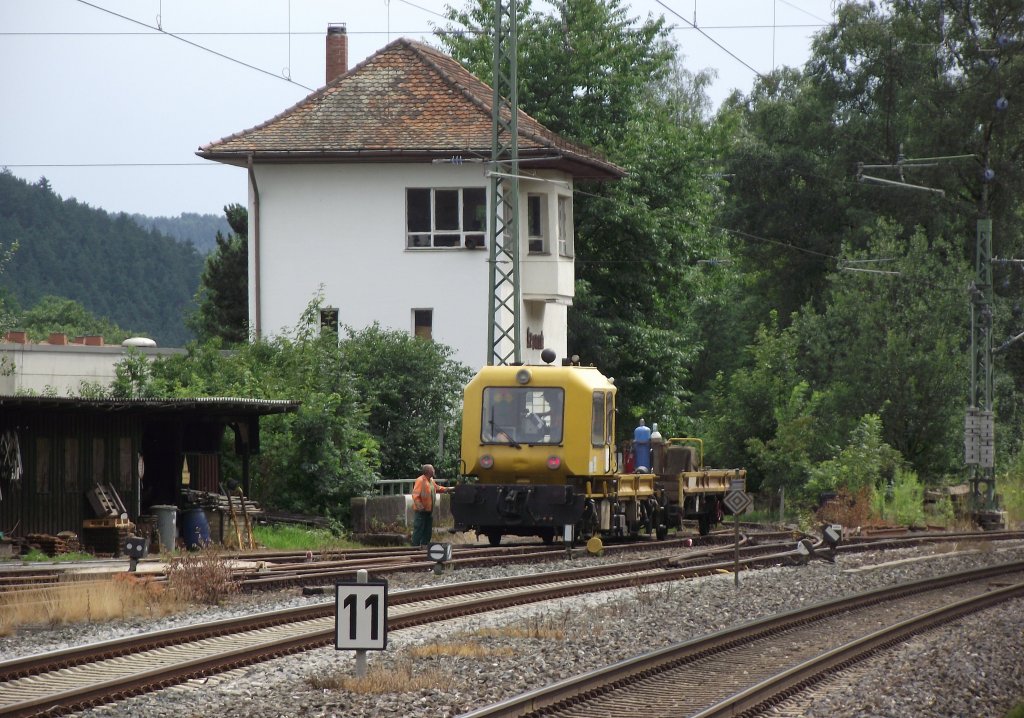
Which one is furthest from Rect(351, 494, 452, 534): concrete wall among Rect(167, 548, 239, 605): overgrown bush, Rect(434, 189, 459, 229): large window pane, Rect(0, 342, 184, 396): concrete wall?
Rect(434, 189, 459, 229): large window pane

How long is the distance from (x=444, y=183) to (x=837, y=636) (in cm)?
2538

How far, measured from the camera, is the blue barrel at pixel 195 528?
81.8 feet

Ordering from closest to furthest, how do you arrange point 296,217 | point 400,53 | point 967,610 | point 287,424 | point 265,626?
point 265,626 < point 967,610 < point 287,424 < point 296,217 < point 400,53

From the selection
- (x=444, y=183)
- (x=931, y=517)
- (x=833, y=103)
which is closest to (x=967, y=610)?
(x=931, y=517)

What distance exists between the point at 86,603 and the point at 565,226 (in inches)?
1057

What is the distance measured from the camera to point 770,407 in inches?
1630

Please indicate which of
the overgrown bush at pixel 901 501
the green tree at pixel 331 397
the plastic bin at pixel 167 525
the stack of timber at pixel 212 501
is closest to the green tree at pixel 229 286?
the green tree at pixel 331 397

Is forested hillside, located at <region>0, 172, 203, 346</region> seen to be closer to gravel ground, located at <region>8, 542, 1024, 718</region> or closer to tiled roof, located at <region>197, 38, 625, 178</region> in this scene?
tiled roof, located at <region>197, 38, 625, 178</region>

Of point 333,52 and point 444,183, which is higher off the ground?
point 333,52

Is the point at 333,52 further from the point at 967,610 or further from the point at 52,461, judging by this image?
the point at 967,610

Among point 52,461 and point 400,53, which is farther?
point 400,53

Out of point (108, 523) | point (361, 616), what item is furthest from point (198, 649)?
point (108, 523)

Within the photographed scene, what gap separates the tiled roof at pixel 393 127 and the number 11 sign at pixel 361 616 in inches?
1003

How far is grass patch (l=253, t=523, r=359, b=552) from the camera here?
25797 mm
